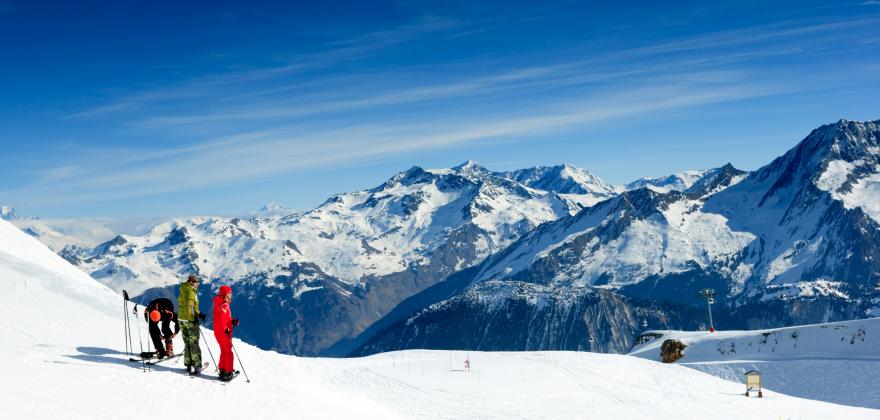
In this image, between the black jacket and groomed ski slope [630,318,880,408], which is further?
groomed ski slope [630,318,880,408]

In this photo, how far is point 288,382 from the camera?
24.9 metres

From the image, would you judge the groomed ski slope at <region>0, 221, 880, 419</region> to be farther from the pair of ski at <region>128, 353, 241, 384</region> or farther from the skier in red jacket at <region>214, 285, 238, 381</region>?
the skier in red jacket at <region>214, 285, 238, 381</region>

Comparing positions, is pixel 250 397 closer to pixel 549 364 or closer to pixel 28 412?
pixel 28 412

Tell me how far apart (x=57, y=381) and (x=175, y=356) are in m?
4.95

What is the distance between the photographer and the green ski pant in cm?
2114

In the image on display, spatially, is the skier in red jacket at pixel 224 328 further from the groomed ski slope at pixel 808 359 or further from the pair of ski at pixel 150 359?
the groomed ski slope at pixel 808 359

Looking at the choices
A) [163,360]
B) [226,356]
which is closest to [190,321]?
[226,356]

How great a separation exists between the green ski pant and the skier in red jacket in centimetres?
61

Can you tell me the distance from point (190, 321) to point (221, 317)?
0.88m

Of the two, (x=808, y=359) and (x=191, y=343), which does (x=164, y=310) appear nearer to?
(x=191, y=343)

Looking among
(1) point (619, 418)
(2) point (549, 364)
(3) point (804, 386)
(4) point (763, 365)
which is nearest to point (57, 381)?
(1) point (619, 418)

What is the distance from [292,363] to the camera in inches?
1187

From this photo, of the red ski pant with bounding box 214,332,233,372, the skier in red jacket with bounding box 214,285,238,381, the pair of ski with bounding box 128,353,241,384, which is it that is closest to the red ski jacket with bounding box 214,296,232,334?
the skier in red jacket with bounding box 214,285,238,381

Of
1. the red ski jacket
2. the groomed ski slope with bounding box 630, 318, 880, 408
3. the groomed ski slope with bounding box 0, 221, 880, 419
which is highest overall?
the red ski jacket
